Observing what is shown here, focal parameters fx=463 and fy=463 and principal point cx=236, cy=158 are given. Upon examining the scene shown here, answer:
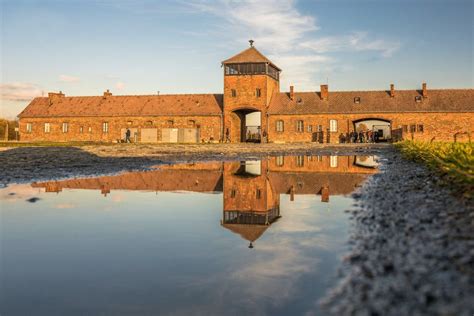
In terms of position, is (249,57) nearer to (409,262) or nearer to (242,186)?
(242,186)

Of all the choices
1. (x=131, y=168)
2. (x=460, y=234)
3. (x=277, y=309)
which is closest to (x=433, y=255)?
(x=460, y=234)

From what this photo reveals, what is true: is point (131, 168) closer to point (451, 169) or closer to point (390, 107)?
point (451, 169)

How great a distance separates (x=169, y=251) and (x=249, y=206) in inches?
114

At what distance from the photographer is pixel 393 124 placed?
46.8 meters

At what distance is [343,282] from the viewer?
330cm

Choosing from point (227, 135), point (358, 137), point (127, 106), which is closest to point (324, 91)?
point (358, 137)

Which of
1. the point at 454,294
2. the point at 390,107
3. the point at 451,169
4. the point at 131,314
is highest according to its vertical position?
the point at 390,107

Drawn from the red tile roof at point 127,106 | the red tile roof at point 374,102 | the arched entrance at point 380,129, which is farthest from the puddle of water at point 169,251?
the arched entrance at point 380,129

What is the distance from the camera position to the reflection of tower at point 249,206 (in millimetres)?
5468

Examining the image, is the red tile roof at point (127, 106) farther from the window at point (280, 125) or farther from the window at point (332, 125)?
the window at point (332, 125)

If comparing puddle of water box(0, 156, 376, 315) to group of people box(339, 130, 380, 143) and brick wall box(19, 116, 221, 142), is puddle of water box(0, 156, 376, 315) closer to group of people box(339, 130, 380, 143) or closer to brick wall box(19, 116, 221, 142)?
group of people box(339, 130, 380, 143)

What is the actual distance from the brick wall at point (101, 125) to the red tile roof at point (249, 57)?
6.15 m

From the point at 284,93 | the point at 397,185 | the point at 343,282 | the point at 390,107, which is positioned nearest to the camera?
the point at 343,282

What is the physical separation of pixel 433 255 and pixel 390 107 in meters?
46.3
